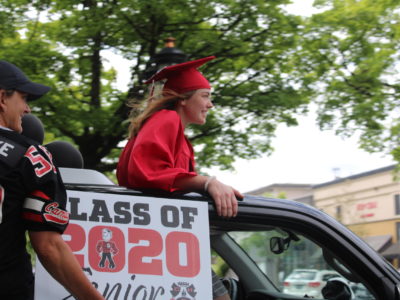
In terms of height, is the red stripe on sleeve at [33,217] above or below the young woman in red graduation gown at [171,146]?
below

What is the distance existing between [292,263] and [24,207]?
1334 millimetres

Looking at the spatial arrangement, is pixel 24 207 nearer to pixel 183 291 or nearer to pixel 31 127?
pixel 183 291

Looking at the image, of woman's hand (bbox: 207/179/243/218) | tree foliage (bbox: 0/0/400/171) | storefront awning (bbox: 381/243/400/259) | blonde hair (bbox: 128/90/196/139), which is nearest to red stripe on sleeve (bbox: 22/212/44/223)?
woman's hand (bbox: 207/179/243/218)

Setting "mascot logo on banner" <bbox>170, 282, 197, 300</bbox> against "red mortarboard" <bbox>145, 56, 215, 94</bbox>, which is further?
"red mortarboard" <bbox>145, 56, 215, 94</bbox>

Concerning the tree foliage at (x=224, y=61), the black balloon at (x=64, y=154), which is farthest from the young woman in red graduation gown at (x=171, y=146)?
the tree foliage at (x=224, y=61)

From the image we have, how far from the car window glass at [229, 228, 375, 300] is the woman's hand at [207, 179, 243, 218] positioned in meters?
0.27

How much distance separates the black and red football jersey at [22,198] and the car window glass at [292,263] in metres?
0.91

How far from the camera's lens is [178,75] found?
99.3 inches

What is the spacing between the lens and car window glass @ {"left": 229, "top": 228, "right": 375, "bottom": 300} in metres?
2.32

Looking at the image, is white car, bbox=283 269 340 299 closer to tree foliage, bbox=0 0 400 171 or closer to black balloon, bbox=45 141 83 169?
black balloon, bbox=45 141 83 169

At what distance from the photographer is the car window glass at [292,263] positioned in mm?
2324

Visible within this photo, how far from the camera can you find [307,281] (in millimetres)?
2799

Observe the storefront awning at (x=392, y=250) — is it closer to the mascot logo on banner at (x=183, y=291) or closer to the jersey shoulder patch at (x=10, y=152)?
the mascot logo on banner at (x=183, y=291)

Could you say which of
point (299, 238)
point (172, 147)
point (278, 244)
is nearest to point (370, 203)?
point (278, 244)
